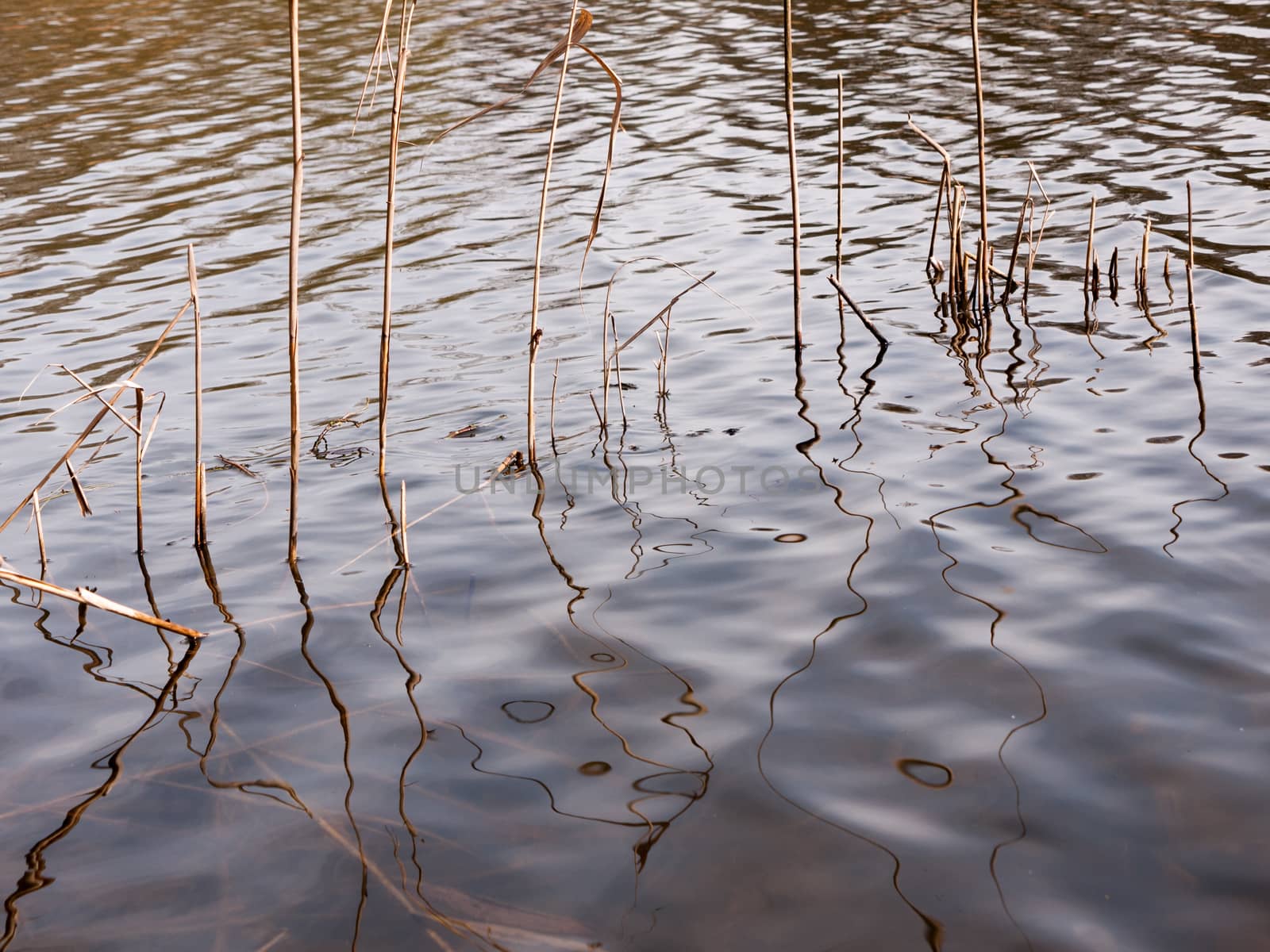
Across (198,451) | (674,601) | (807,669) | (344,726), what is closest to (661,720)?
(807,669)

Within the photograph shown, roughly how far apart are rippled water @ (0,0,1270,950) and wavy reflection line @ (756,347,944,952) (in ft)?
0.05

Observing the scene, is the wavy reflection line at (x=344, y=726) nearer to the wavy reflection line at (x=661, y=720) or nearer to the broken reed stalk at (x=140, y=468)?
the wavy reflection line at (x=661, y=720)

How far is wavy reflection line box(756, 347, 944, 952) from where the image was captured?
3.20 meters

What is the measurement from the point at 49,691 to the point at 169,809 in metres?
1.06

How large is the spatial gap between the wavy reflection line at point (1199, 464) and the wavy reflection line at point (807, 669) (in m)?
1.30

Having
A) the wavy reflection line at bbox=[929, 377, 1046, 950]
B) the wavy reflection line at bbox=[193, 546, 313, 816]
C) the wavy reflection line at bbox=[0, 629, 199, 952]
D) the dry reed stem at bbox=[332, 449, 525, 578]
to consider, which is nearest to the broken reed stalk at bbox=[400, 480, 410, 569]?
the dry reed stem at bbox=[332, 449, 525, 578]

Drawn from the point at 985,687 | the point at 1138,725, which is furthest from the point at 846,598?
the point at 1138,725

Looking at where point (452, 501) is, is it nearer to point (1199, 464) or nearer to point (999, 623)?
point (999, 623)

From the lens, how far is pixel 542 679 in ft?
14.5

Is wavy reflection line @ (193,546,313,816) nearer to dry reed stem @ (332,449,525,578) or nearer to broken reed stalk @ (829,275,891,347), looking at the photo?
dry reed stem @ (332,449,525,578)

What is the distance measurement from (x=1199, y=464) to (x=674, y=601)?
2778 mm

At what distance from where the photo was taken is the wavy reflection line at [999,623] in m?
3.32

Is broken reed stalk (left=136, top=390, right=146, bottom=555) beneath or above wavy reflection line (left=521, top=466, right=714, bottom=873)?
above

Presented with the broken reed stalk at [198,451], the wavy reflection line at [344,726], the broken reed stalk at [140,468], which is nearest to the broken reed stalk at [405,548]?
the wavy reflection line at [344,726]
